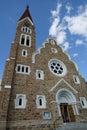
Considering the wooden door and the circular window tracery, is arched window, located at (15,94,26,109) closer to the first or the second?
the wooden door

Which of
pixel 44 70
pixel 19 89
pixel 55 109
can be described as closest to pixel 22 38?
pixel 44 70

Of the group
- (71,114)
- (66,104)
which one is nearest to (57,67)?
(66,104)

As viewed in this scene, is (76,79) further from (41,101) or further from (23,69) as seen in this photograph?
(23,69)

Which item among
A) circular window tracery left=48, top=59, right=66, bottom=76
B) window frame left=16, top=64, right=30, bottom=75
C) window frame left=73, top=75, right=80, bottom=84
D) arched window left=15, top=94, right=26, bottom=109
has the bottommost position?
arched window left=15, top=94, right=26, bottom=109

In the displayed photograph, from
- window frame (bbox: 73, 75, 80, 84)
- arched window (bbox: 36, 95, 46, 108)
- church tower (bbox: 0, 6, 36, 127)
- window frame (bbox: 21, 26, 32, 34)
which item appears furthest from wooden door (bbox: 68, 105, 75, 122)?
window frame (bbox: 21, 26, 32, 34)

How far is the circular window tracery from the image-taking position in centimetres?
1841

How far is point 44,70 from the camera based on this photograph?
57.2 feet

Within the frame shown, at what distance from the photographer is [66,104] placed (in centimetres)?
1567

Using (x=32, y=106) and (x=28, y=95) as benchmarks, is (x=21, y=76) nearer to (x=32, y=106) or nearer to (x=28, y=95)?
(x=28, y=95)

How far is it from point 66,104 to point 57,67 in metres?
6.16

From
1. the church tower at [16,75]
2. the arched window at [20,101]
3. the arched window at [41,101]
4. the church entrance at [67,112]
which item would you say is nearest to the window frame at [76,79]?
the church entrance at [67,112]

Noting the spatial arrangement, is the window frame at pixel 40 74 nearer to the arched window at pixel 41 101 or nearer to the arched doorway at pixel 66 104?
the arched window at pixel 41 101

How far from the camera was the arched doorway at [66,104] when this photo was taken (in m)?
14.7

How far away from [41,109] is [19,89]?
360 centimetres
